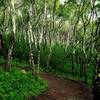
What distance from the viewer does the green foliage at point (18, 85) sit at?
659 inches

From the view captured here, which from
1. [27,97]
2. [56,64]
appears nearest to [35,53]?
[56,64]

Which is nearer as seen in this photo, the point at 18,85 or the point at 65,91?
the point at 18,85

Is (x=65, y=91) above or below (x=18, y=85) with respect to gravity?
below

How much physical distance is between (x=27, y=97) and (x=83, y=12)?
1559cm

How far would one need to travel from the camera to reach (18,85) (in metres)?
18.4

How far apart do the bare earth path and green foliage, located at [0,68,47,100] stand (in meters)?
0.65

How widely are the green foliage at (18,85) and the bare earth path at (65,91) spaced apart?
65 cm

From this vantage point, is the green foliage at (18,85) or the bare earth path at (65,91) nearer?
the green foliage at (18,85)

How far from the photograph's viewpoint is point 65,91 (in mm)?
21688

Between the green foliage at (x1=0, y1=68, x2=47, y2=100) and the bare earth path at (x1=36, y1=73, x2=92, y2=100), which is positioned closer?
the green foliage at (x1=0, y1=68, x2=47, y2=100)

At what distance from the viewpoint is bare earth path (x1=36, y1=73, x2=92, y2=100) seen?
19.4 meters

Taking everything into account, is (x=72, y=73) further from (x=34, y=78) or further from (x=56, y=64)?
(x=34, y=78)

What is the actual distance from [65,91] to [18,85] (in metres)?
4.76

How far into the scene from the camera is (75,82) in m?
26.0
